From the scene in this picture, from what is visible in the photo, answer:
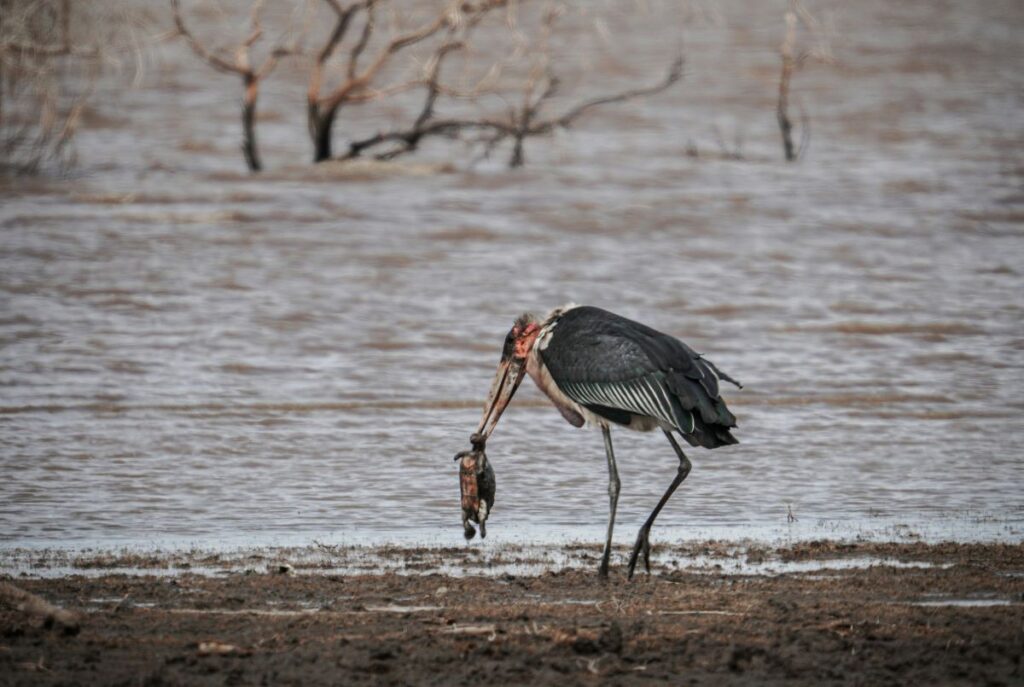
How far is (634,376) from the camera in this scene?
6344 mm

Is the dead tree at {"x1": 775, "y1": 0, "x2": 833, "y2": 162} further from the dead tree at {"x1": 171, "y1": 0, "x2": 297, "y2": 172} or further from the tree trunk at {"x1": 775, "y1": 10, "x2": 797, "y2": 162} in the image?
the dead tree at {"x1": 171, "y1": 0, "x2": 297, "y2": 172}

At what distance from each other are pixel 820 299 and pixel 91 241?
21.4 feet

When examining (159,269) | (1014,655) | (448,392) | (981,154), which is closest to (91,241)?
(159,269)

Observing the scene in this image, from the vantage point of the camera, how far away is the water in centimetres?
783

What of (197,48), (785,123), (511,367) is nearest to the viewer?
(511,367)

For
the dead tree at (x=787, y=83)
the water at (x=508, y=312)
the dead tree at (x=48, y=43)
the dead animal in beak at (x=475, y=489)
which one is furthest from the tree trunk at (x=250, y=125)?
the dead animal in beak at (x=475, y=489)

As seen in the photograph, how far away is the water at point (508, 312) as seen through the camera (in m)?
7.83

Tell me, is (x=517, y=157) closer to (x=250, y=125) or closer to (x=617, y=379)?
(x=250, y=125)

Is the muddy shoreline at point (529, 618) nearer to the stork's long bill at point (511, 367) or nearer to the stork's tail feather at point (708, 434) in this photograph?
the stork's tail feather at point (708, 434)

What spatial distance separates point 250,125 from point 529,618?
13784 mm

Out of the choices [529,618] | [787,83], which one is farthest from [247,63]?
[529,618]

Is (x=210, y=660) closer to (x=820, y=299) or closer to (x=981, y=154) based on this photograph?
(x=820, y=299)

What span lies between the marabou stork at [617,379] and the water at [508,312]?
720mm

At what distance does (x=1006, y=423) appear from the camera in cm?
953
